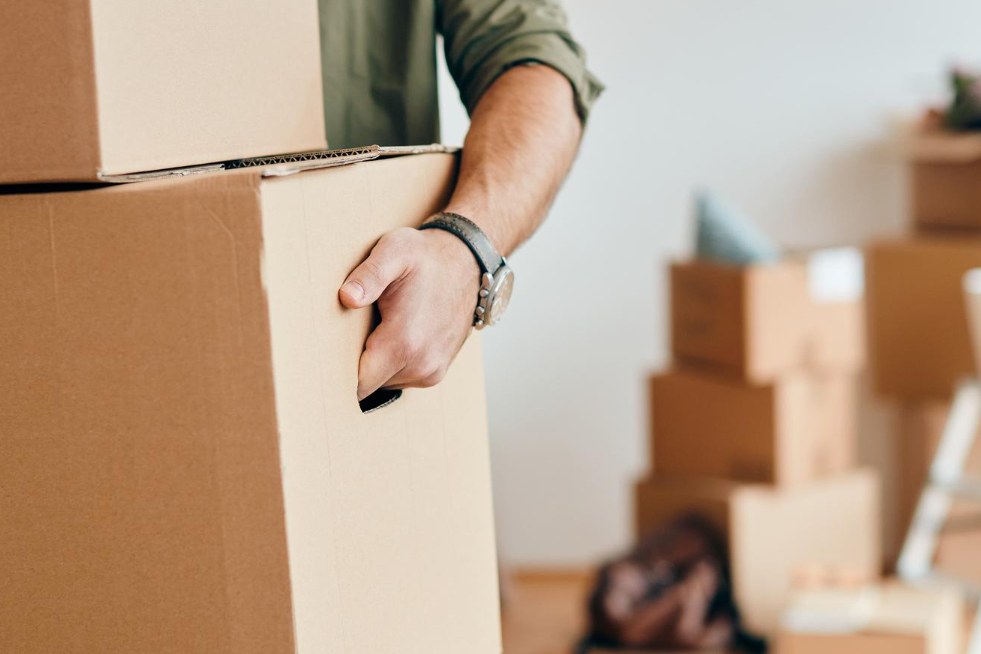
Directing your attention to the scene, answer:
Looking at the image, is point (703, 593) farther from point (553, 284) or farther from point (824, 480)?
point (553, 284)

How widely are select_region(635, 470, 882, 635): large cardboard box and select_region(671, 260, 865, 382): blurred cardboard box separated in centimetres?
30

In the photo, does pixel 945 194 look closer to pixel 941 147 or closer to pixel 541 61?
pixel 941 147

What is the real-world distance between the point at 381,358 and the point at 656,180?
116 inches

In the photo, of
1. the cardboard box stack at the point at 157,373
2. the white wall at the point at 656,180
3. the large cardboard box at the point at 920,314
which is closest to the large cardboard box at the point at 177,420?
the cardboard box stack at the point at 157,373

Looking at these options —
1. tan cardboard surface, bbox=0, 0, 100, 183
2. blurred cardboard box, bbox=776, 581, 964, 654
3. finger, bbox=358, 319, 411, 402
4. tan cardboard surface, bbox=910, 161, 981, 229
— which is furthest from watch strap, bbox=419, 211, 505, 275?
tan cardboard surface, bbox=910, 161, 981, 229

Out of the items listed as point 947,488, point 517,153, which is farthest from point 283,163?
point 947,488

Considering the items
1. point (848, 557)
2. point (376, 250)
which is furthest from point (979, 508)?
point (376, 250)

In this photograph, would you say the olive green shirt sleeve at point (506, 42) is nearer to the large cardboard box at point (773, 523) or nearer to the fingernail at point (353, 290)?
the fingernail at point (353, 290)

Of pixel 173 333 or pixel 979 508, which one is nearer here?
pixel 173 333

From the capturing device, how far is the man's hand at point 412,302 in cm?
81

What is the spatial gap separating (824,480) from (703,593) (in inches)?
18.6

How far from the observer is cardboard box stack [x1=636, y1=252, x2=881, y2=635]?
10.2 ft

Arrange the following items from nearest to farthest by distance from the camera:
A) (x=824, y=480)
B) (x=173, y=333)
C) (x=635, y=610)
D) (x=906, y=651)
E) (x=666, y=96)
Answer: (x=173, y=333)
(x=906, y=651)
(x=635, y=610)
(x=824, y=480)
(x=666, y=96)

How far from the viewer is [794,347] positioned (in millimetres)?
3125
